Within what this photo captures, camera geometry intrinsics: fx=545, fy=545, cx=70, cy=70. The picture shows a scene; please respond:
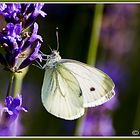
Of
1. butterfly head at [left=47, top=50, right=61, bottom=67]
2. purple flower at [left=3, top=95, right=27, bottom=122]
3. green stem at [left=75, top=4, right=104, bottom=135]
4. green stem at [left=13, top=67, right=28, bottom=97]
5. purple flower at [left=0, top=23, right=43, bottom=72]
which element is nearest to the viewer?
purple flower at [left=0, top=23, right=43, bottom=72]

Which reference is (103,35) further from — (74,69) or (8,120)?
(8,120)

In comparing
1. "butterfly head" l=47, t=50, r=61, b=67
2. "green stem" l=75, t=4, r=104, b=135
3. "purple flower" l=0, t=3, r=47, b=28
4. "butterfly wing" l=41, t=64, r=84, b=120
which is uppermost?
"purple flower" l=0, t=3, r=47, b=28

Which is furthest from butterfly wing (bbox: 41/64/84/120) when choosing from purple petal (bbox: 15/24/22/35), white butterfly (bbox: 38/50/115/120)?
purple petal (bbox: 15/24/22/35)

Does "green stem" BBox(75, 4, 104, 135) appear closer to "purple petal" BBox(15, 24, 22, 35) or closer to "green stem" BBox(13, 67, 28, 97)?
"green stem" BBox(13, 67, 28, 97)

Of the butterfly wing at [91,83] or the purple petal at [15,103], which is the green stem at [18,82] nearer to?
the purple petal at [15,103]

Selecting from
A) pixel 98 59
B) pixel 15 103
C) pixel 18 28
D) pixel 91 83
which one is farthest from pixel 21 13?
pixel 98 59

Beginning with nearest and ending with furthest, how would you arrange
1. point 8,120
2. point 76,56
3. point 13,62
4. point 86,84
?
1. point 13,62
2. point 8,120
3. point 86,84
4. point 76,56

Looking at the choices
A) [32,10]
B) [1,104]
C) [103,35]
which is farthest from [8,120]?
[103,35]
